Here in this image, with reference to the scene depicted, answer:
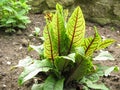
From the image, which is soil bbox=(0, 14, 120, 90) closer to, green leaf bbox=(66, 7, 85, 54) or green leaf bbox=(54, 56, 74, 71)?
green leaf bbox=(54, 56, 74, 71)

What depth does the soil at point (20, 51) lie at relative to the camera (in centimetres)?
308

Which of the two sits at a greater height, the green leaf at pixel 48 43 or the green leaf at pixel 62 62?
the green leaf at pixel 48 43

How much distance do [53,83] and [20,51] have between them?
118cm

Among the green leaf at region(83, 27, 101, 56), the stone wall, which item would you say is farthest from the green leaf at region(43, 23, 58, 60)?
the stone wall

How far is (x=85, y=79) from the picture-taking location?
112 inches

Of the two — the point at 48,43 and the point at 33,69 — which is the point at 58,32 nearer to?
the point at 48,43

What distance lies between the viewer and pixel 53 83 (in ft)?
8.75

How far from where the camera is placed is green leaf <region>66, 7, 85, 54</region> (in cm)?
257

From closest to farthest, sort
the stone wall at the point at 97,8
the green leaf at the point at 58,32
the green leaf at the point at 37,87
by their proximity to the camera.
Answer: the green leaf at the point at 58,32
the green leaf at the point at 37,87
the stone wall at the point at 97,8

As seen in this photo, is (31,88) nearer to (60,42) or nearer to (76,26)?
(60,42)

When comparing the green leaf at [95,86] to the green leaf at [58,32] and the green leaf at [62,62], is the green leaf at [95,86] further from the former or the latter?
the green leaf at [58,32]

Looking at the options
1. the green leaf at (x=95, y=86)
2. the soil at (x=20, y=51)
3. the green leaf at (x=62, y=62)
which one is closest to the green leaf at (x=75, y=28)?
the green leaf at (x=62, y=62)

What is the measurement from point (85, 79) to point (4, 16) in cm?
175

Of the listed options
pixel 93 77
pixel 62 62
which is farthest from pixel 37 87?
pixel 93 77
